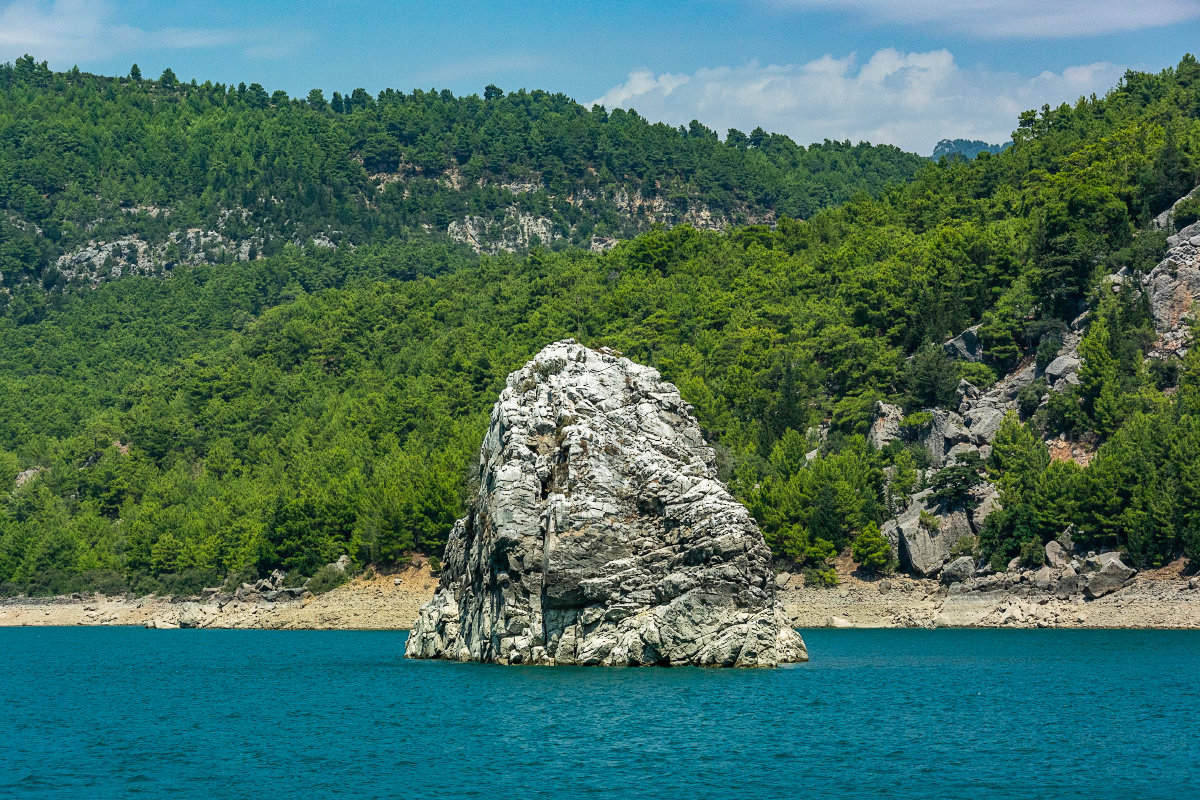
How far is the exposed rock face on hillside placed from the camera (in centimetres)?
6122

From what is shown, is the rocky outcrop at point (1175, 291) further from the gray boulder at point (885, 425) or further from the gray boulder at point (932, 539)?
the gray boulder at point (932, 539)

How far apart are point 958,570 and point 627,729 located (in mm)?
57749

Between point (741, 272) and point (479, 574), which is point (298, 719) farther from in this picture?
point (741, 272)

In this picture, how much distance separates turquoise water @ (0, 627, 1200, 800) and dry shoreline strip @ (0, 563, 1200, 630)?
45.4 ft

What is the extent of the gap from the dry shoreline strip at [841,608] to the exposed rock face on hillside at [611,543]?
29.2 m

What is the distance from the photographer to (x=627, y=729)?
47250 millimetres

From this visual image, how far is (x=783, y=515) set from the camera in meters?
108

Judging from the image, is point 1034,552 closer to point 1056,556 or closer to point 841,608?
point 1056,556

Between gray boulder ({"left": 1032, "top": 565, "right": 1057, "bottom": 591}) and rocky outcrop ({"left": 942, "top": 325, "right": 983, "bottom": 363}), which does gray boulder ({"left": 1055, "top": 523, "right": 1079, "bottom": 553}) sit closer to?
gray boulder ({"left": 1032, "top": 565, "right": 1057, "bottom": 591})

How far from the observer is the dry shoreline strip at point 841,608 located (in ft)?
290

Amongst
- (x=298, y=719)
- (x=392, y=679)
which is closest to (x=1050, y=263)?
(x=392, y=679)

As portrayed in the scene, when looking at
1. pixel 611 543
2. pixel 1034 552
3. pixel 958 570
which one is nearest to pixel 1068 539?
pixel 1034 552

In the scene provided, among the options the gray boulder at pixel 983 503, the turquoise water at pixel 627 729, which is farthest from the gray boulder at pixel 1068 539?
the turquoise water at pixel 627 729

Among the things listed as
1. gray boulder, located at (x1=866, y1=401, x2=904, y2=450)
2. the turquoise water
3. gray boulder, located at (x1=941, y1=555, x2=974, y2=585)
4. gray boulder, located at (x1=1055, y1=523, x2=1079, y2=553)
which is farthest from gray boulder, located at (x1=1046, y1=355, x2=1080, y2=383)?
the turquoise water
